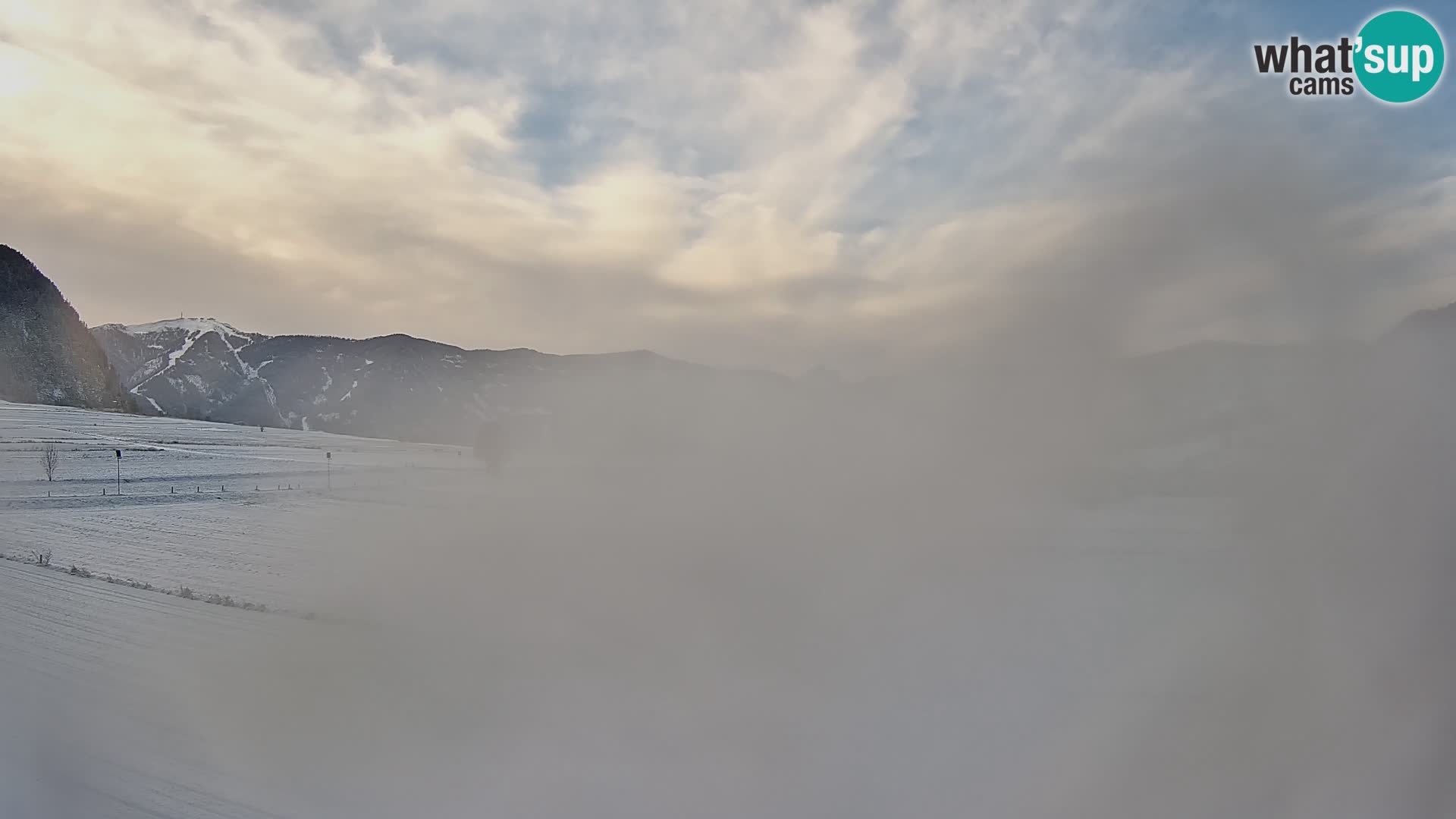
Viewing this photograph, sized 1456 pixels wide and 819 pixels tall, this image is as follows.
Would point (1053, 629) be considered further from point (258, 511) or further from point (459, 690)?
point (258, 511)

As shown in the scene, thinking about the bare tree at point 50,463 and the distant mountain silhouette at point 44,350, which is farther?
the distant mountain silhouette at point 44,350

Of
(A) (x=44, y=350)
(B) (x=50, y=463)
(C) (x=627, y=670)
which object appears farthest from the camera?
(A) (x=44, y=350)

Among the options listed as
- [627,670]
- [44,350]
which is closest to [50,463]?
[627,670]

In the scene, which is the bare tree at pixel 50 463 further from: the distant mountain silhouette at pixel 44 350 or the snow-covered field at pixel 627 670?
the distant mountain silhouette at pixel 44 350

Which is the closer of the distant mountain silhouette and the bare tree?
the bare tree

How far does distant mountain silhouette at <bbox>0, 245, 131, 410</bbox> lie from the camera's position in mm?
129250

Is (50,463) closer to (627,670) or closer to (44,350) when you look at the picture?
(627,670)

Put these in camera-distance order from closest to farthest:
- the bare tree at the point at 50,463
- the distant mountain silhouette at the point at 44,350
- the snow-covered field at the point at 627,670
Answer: the snow-covered field at the point at 627,670, the bare tree at the point at 50,463, the distant mountain silhouette at the point at 44,350

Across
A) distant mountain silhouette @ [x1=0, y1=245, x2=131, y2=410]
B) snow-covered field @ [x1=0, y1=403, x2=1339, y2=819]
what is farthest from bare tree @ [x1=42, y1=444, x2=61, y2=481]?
distant mountain silhouette @ [x1=0, y1=245, x2=131, y2=410]

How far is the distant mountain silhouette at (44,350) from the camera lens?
5089 inches

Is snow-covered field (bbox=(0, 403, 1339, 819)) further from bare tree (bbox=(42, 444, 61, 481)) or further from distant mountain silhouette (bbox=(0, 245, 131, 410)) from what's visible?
distant mountain silhouette (bbox=(0, 245, 131, 410))

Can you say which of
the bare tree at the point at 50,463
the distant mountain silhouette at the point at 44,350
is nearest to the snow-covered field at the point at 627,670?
the bare tree at the point at 50,463

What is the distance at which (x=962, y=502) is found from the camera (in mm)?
21500

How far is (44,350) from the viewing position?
141 m
